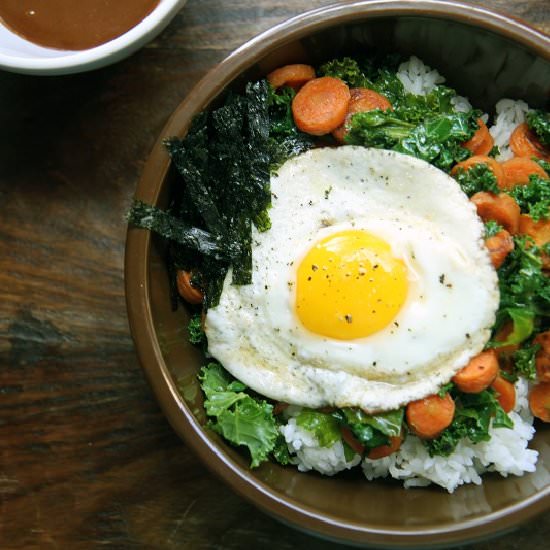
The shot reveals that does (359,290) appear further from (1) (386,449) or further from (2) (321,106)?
(2) (321,106)

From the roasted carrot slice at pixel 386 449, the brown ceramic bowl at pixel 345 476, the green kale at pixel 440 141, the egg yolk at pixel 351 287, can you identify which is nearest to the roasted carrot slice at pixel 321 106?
the brown ceramic bowl at pixel 345 476

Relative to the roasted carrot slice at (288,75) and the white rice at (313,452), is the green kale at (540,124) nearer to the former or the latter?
the roasted carrot slice at (288,75)

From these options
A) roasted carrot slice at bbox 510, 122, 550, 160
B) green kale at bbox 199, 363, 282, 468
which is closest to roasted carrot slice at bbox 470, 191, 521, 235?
roasted carrot slice at bbox 510, 122, 550, 160

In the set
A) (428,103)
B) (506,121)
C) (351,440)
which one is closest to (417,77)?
(428,103)

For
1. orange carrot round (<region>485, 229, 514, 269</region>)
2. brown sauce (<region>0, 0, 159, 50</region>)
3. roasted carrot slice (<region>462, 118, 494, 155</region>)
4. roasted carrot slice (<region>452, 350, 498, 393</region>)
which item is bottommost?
roasted carrot slice (<region>452, 350, 498, 393</region>)

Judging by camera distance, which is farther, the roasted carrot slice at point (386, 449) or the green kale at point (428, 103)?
the green kale at point (428, 103)

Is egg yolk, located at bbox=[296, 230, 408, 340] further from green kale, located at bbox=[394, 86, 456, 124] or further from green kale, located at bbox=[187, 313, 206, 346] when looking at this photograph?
green kale, located at bbox=[394, 86, 456, 124]
